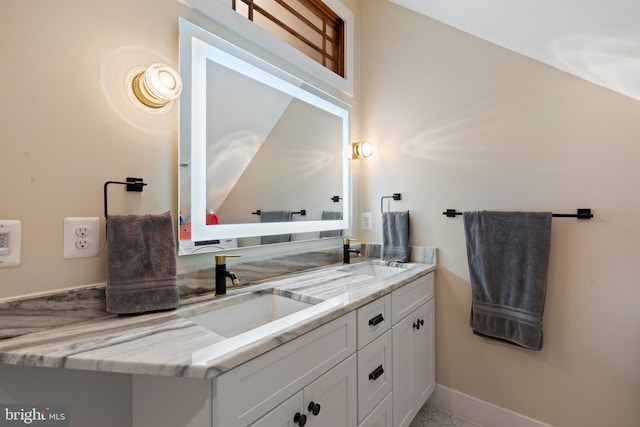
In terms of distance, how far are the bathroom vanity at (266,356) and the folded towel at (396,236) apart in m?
0.38

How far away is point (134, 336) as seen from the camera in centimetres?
79

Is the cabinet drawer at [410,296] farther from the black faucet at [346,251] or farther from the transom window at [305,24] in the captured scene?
the transom window at [305,24]

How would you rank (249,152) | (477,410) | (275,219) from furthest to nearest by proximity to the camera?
(477,410)
(275,219)
(249,152)

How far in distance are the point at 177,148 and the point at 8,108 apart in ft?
1.51

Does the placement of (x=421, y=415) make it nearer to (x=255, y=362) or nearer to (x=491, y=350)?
(x=491, y=350)

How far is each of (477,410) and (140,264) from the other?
195 centimetres

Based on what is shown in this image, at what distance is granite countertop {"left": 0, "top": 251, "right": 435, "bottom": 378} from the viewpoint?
0.65 metres

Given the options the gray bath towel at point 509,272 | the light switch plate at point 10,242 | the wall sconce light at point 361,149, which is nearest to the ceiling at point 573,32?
the gray bath towel at point 509,272

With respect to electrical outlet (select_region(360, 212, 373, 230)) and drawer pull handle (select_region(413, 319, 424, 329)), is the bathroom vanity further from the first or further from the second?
electrical outlet (select_region(360, 212, 373, 230))

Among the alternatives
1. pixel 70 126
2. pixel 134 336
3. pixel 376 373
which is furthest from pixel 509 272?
pixel 70 126

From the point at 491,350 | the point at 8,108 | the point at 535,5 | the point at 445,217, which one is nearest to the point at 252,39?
the point at 8,108

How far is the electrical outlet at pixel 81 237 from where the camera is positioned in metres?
0.90

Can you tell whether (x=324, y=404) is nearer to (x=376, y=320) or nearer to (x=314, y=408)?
(x=314, y=408)

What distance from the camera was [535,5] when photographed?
137cm
